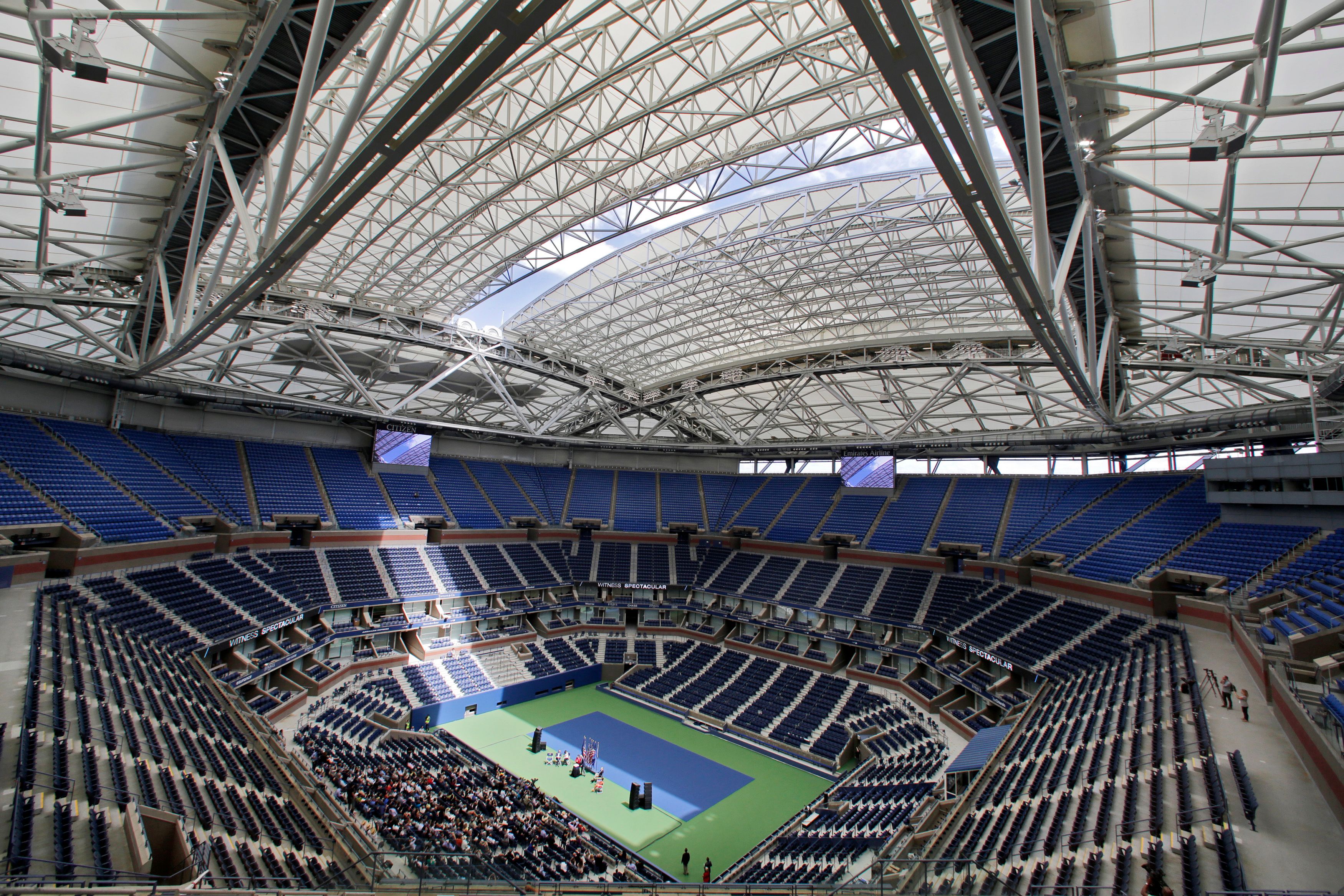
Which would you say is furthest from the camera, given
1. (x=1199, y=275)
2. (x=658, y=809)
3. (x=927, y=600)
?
(x=927, y=600)

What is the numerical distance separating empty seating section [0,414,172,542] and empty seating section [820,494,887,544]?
126 ft

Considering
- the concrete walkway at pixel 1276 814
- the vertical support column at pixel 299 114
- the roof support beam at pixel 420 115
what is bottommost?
the concrete walkway at pixel 1276 814

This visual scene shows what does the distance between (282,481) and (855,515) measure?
1489 inches

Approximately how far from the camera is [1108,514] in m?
33.3

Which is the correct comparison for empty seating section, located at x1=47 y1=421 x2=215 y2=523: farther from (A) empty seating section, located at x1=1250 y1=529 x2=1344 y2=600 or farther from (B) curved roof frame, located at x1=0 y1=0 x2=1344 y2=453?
(A) empty seating section, located at x1=1250 y1=529 x2=1344 y2=600

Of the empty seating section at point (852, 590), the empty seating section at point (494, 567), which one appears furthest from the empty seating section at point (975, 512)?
the empty seating section at point (494, 567)

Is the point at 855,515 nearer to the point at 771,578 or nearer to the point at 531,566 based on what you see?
the point at 771,578

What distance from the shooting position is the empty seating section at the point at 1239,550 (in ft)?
75.5

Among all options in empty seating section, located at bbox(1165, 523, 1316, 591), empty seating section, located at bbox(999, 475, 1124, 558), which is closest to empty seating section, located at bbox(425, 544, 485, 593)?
empty seating section, located at bbox(999, 475, 1124, 558)

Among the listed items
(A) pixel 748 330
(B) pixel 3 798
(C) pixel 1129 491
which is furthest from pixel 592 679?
(C) pixel 1129 491

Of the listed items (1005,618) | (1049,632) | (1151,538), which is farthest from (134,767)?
(1151,538)

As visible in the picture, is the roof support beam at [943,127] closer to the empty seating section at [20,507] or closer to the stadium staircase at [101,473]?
the empty seating section at [20,507]

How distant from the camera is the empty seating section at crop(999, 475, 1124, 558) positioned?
35.4m

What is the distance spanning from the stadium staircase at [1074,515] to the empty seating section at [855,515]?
10493 millimetres
